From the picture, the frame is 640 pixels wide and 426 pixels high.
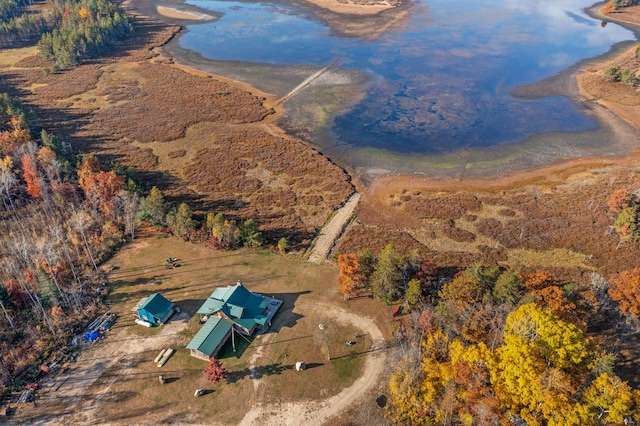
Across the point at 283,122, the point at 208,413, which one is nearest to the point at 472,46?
the point at 283,122

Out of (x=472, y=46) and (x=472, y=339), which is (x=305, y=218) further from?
(x=472, y=46)

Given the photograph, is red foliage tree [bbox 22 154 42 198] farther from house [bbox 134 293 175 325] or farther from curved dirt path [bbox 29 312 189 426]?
curved dirt path [bbox 29 312 189 426]

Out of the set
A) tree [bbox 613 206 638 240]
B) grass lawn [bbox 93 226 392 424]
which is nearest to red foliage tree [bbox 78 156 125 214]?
grass lawn [bbox 93 226 392 424]

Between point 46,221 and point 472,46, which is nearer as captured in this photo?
point 46,221

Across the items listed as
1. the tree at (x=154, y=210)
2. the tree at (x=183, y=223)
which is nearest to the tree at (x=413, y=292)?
the tree at (x=183, y=223)

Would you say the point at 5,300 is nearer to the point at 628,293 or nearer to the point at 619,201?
the point at 628,293

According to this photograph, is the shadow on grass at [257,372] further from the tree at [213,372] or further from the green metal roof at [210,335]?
the green metal roof at [210,335]
